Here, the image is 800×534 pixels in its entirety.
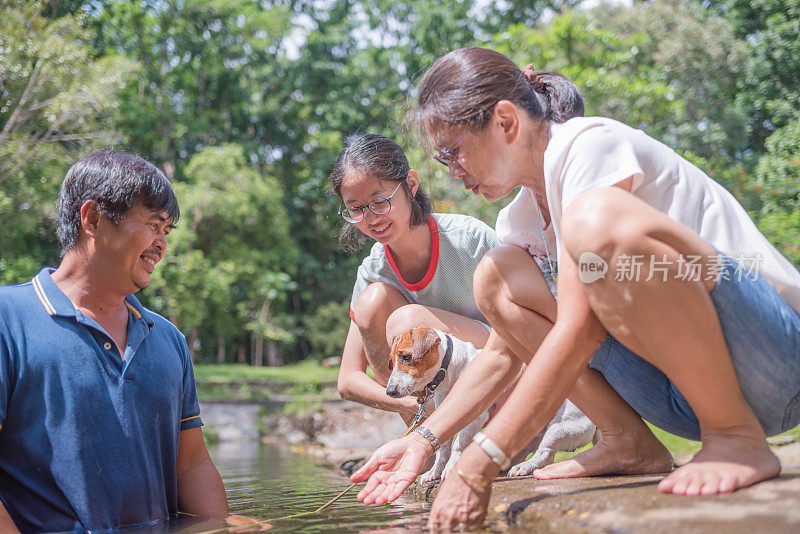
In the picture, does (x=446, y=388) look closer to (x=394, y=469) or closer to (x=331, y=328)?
(x=394, y=469)

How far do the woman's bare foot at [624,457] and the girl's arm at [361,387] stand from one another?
115 centimetres

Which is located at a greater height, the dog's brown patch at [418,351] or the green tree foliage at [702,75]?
the green tree foliage at [702,75]

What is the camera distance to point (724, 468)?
1.89 m

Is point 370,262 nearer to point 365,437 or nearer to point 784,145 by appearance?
point 365,437

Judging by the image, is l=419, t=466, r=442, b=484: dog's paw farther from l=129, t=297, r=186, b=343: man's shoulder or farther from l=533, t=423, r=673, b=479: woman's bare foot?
l=129, t=297, r=186, b=343: man's shoulder

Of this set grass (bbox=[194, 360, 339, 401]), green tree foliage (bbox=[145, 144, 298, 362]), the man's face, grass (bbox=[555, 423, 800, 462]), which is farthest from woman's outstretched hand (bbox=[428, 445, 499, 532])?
green tree foliage (bbox=[145, 144, 298, 362])

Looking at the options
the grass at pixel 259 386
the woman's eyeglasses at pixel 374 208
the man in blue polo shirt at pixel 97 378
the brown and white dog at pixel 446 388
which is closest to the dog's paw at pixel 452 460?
the brown and white dog at pixel 446 388

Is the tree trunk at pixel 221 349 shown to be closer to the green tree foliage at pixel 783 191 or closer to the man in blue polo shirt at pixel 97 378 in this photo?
the green tree foliage at pixel 783 191

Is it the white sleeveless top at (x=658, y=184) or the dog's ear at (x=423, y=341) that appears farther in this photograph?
the dog's ear at (x=423, y=341)

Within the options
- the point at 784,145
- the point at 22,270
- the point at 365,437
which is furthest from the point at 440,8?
the point at 365,437

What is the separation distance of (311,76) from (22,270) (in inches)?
617

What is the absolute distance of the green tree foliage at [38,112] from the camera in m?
14.9

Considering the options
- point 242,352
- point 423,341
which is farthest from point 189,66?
point 423,341

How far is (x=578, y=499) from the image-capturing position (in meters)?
2.04
